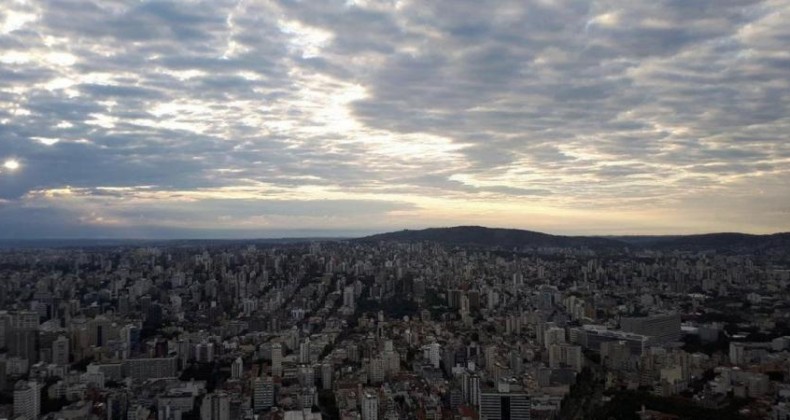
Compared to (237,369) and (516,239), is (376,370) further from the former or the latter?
(516,239)

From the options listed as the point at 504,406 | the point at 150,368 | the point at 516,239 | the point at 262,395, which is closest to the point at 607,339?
the point at 504,406

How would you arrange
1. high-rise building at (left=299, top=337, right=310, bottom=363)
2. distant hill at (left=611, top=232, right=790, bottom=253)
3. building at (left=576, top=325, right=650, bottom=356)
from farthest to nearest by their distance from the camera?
distant hill at (left=611, top=232, right=790, bottom=253)
building at (left=576, top=325, right=650, bottom=356)
high-rise building at (left=299, top=337, right=310, bottom=363)

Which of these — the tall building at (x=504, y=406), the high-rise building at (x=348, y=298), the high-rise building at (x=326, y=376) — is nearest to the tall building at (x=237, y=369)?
the high-rise building at (x=326, y=376)

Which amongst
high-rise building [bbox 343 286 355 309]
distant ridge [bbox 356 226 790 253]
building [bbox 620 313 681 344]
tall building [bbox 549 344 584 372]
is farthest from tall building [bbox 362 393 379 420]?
distant ridge [bbox 356 226 790 253]

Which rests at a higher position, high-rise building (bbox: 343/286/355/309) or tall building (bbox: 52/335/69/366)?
high-rise building (bbox: 343/286/355/309)

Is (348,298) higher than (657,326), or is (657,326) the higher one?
(348,298)

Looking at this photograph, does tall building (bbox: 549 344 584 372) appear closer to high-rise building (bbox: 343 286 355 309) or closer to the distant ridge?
high-rise building (bbox: 343 286 355 309)
